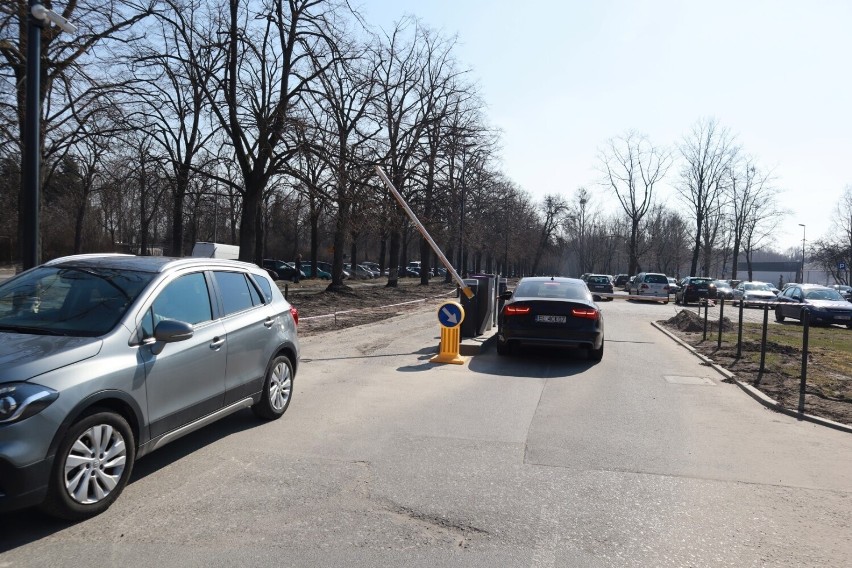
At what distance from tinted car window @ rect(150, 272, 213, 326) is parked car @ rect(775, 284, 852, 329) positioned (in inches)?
788

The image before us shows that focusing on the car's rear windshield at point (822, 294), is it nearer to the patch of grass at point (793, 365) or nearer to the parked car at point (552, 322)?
the patch of grass at point (793, 365)

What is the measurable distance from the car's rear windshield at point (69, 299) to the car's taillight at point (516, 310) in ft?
23.2

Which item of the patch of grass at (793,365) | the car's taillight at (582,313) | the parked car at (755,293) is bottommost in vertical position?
the patch of grass at (793,365)

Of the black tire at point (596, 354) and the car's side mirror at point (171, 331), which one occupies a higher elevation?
the car's side mirror at point (171, 331)

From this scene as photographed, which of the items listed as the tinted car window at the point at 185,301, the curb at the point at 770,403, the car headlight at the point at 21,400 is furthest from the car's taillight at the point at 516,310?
the car headlight at the point at 21,400

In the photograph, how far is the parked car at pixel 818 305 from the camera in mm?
21953

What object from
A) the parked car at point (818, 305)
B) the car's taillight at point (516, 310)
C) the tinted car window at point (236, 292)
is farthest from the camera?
the parked car at point (818, 305)

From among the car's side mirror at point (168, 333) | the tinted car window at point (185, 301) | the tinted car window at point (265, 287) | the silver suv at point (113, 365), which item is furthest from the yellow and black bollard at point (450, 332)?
the car's side mirror at point (168, 333)

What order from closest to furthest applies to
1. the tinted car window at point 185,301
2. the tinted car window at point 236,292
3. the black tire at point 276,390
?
1. the tinted car window at point 185,301
2. the tinted car window at point 236,292
3. the black tire at point 276,390

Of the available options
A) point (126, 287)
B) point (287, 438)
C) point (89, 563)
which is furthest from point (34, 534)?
point (287, 438)

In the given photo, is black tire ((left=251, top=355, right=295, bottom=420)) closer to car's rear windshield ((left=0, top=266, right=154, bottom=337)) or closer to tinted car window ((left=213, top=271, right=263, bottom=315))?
tinted car window ((left=213, top=271, right=263, bottom=315))

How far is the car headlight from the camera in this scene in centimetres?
366

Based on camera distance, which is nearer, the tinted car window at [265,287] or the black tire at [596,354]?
the tinted car window at [265,287]

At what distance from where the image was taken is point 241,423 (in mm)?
6629
